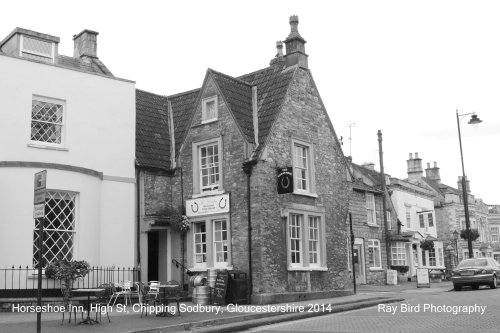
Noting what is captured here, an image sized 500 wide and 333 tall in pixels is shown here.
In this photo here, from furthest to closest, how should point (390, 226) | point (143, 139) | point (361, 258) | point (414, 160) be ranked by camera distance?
point (414, 160) < point (390, 226) < point (361, 258) < point (143, 139)

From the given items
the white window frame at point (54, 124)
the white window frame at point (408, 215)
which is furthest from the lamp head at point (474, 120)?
the white window frame at point (54, 124)

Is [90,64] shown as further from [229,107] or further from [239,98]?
[229,107]

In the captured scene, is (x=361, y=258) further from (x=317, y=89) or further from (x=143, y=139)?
(x=143, y=139)

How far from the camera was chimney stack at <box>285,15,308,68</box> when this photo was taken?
2208 cm

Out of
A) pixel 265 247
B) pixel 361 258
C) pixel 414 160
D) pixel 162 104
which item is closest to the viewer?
pixel 265 247

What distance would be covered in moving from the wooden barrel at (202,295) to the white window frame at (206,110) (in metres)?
6.01

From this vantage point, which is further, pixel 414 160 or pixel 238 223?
pixel 414 160

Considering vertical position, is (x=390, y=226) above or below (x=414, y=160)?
below

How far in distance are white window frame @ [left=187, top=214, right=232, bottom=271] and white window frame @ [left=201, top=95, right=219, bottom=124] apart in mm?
3583

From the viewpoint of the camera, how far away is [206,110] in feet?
70.0

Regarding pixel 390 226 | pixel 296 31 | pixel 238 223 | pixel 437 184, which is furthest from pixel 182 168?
pixel 437 184

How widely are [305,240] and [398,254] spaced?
57.1 feet

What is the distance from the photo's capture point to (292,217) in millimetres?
20375

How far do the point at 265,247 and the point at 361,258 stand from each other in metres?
14.7
